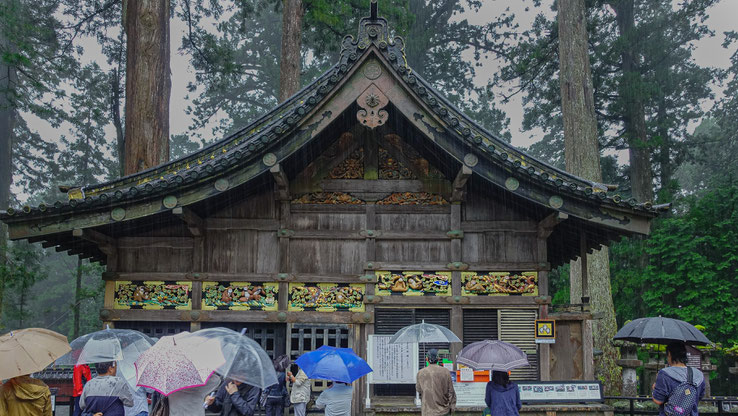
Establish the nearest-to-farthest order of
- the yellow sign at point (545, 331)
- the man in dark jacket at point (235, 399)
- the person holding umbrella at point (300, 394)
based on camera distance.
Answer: the man in dark jacket at point (235, 399)
the person holding umbrella at point (300, 394)
the yellow sign at point (545, 331)

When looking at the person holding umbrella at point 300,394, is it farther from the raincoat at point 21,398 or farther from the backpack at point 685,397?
the backpack at point 685,397

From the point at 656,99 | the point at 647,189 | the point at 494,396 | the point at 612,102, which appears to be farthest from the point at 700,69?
the point at 494,396

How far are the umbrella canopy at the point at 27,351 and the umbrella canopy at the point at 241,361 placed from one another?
1696mm

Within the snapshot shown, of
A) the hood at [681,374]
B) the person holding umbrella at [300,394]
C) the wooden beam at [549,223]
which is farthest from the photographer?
the wooden beam at [549,223]

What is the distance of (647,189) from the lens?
2583 centimetres

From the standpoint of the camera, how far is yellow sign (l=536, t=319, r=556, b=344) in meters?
10.9

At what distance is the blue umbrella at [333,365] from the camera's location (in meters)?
7.85

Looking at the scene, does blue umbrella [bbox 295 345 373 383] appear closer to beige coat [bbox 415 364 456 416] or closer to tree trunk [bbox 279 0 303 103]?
beige coat [bbox 415 364 456 416]

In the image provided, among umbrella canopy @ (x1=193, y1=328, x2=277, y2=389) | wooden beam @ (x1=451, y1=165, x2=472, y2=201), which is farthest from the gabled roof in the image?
umbrella canopy @ (x1=193, y1=328, x2=277, y2=389)

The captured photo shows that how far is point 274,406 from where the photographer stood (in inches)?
404

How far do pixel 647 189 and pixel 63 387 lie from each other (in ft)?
74.1

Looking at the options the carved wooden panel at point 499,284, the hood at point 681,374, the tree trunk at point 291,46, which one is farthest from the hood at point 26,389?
the tree trunk at point 291,46

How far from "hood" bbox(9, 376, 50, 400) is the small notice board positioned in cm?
741

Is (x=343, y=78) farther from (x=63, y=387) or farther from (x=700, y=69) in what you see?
(x=700, y=69)
